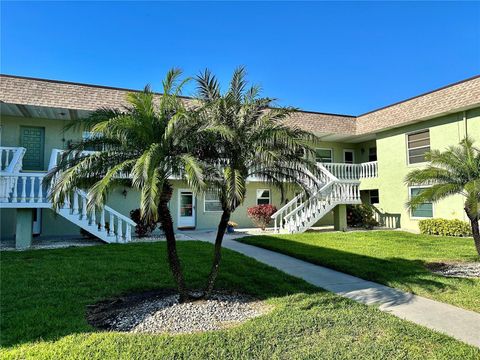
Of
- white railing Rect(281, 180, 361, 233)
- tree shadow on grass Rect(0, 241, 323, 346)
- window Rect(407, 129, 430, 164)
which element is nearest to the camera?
tree shadow on grass Rect(0, 241, 323, 346)

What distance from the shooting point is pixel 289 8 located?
11.6 metres

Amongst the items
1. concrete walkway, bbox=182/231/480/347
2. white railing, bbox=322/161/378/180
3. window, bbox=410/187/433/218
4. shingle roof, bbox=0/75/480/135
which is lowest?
concrete walkway, bbox=182/231/480/347

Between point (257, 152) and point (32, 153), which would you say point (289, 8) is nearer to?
point (257, 152)

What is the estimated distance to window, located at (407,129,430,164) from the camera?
55.8 ft

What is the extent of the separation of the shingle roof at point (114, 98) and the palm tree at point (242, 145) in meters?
7.28

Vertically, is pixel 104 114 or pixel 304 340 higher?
pixel 104 114

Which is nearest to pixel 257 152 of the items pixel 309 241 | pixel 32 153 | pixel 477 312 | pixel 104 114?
pixel 104 114

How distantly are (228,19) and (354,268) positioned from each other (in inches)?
372

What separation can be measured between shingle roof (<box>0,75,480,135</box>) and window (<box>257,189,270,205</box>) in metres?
4.26

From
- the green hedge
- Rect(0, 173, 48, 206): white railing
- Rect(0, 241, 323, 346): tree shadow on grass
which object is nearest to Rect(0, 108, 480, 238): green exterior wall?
the green hedge

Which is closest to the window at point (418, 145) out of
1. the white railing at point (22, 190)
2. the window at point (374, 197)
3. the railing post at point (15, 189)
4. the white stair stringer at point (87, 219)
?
the window at point (374, 197)

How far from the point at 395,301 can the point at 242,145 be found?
397 cm

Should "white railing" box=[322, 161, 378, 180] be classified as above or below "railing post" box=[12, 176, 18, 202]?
above

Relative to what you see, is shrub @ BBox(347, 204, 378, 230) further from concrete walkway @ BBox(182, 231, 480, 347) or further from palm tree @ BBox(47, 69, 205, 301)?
palm tree @ BBox(47, 69, 205, 301)
